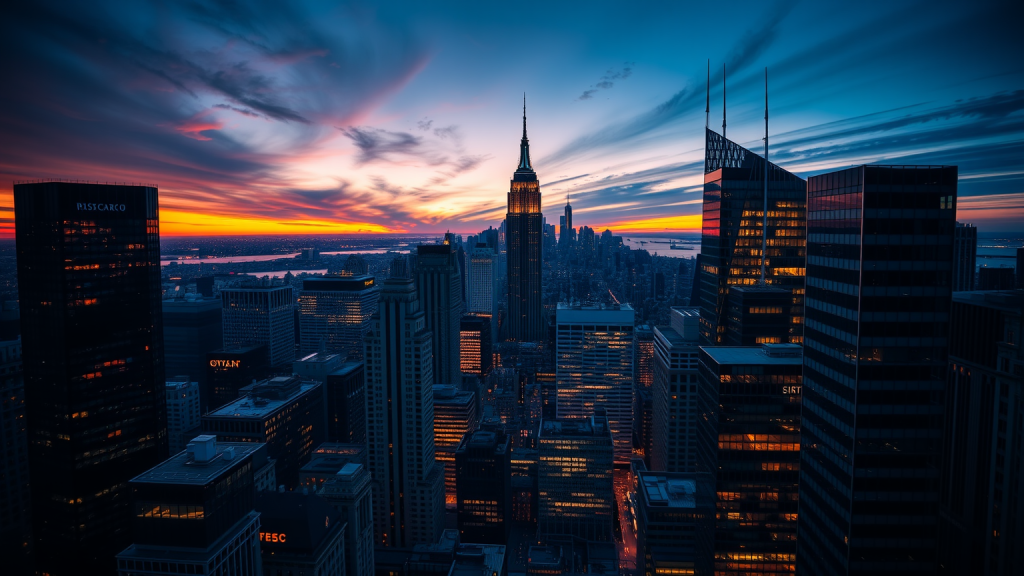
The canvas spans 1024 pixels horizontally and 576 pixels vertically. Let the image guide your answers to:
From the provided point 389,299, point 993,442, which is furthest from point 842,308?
point 389,299

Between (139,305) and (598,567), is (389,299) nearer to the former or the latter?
(139,305)

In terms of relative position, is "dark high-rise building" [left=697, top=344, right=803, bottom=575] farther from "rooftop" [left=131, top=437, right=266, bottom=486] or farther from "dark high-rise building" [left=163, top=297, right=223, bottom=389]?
"dark high-rise building" [left=163, top=297, right=223, bottom=389]

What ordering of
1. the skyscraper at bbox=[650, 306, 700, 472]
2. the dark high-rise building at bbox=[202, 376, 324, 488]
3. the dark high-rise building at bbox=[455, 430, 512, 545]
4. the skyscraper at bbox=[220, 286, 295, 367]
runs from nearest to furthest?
1. the dark high-rise building at bbox=[202, 376, 324, 488]
2. the skyscraper at bbox=[650, 306, 700, 472]
3. the dark high-rise building at bbox=[455, 430, 512, 545]
4. the skyscraper at bbox=[220, 286, 295, 367]

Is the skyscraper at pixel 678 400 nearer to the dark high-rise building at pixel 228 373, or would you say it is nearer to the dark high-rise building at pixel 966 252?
the dark high-rise building at pixel 966 252

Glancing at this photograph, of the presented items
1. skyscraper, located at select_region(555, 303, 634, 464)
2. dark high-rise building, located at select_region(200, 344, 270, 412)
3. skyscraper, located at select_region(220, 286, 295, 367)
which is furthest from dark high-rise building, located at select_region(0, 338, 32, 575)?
skyscraper, located at select_region(555, 303, 634, 464)

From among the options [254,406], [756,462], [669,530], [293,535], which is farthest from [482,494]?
[756,462]

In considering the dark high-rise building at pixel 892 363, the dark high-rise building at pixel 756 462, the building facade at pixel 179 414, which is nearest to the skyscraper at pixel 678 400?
the dark high-rise building at pixel 756 462
